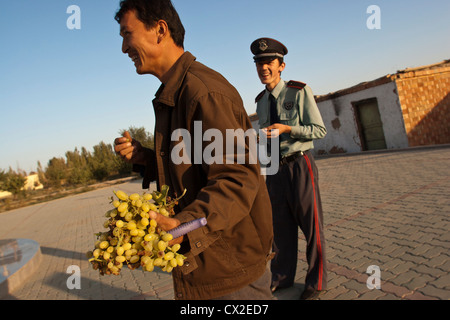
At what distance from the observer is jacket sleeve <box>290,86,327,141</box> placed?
10.0 feet

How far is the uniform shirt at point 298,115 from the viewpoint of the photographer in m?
3.10

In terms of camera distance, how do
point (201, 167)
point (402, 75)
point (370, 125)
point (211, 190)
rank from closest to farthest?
point (211, 190)
point (201, 167)
point (402, 75)
point (370, 125)

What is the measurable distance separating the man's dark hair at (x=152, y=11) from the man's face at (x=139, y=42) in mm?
22

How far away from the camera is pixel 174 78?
58.1 inches

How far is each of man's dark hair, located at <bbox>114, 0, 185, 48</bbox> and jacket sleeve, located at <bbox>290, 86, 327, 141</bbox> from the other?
175 centimetres

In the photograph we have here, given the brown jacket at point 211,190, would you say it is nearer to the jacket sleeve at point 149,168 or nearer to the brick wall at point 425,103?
the jacket sleeve at point 149,168

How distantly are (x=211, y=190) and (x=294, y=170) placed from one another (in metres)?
2.03

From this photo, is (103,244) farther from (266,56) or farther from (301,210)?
(266,56)

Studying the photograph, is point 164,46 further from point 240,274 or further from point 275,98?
point 275,98

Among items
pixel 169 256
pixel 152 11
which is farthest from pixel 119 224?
pixel 152 11

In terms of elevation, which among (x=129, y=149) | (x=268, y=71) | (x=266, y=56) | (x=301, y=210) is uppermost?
(x=266, y=56)

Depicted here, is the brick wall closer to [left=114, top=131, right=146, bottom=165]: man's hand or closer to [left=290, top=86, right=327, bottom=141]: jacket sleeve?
[left=290, top=86, right=327, bottom=141]: jacket sleeve

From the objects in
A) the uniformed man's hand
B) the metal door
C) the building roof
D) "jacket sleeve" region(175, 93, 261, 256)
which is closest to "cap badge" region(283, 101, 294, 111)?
the uniformed man's hand

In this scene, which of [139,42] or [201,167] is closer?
[201,167]
